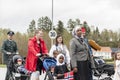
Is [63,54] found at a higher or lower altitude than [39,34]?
lower

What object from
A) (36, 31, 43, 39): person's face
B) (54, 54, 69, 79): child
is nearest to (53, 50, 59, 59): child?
(54, 54, 69, 79): child

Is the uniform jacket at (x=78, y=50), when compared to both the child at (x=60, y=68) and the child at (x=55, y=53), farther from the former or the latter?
the child at (x=55, y=53)

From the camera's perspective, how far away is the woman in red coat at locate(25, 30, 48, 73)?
12169 mm

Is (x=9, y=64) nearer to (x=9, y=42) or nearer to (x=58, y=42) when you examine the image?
(x=9, y=42)

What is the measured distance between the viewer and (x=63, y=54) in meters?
13.3

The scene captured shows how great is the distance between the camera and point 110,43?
5448 inches

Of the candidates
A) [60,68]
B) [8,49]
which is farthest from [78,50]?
[8,49]

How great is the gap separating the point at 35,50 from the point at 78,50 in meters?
1.86

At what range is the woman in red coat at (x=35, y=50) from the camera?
479 inches

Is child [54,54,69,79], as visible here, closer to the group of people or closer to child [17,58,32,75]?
the group of people

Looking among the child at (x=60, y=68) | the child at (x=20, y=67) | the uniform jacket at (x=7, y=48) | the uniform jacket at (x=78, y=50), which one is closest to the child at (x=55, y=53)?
the child at (x=60, y=68)

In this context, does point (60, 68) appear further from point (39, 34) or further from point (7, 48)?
point (7, 48)

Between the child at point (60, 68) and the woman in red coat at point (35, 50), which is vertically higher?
the woman in red coat at point (35, 50)

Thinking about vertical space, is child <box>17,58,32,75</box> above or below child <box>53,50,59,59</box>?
below
